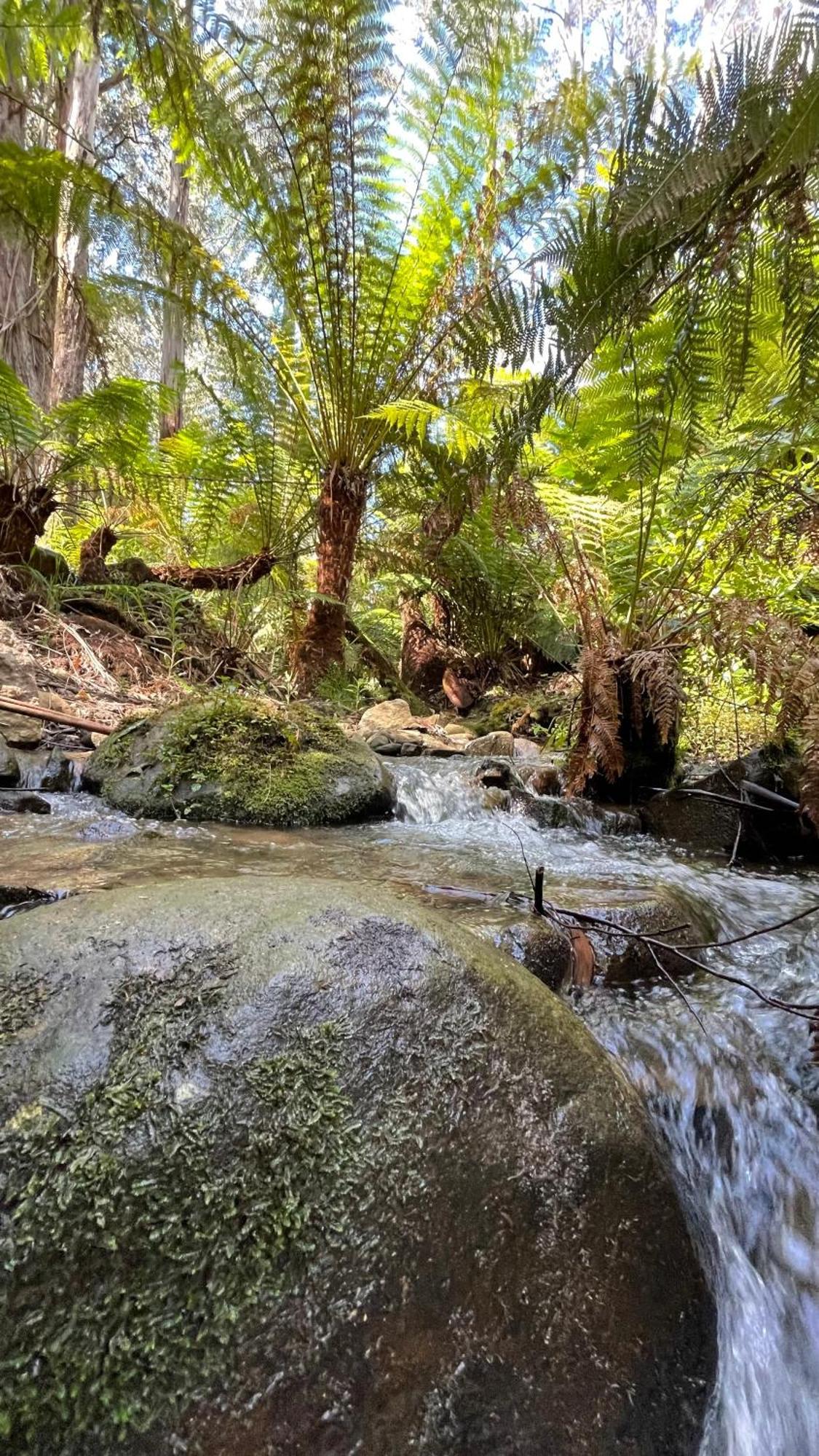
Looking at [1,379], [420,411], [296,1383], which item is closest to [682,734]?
[420,411]

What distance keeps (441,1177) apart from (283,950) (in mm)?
348

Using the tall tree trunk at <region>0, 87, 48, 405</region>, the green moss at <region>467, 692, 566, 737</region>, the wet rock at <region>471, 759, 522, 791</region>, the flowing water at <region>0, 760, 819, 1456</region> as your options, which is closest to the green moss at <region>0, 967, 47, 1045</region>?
the flowing water at <region>0, 760, 819, 1456</region>

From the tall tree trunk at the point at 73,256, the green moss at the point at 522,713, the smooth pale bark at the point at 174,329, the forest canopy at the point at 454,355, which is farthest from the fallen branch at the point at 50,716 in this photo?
the tall tree trunk at the point at 73,256

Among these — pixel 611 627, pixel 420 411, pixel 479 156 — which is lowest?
pixel 611 627

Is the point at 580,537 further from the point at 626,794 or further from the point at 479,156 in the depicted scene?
the point at 479,156

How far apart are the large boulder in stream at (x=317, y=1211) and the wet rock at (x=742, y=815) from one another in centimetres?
190

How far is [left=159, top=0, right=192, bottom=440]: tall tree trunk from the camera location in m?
4.09

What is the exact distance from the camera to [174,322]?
4.39 m

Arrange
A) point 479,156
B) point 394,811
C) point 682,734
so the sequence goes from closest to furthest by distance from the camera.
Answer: point 394,811
point 682,734
point 479,156

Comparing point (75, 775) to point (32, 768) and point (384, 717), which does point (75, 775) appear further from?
point (384, 717)

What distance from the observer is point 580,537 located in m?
4.04

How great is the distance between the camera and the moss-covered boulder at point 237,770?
8.77 ft

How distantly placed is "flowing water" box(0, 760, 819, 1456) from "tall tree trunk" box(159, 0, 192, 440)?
2.47 meters

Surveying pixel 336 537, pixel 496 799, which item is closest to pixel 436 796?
pixel 496 799
